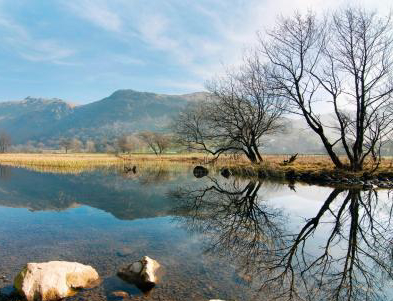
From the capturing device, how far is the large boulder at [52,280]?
6.93 meters

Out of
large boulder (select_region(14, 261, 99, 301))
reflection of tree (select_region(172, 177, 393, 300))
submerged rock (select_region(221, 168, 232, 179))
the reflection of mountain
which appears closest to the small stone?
large boulder (select_region(14, 261, 99, 301))

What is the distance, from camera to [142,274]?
8.00m

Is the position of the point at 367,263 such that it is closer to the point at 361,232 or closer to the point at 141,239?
the point at 361,232

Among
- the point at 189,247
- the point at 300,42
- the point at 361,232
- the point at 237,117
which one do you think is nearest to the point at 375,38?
the point at 300,42

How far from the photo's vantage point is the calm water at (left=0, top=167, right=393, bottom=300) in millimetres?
7855

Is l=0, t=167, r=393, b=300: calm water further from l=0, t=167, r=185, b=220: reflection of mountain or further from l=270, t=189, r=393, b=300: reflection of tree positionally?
l=0, t=167, r=185, b=220: reflection of mountain

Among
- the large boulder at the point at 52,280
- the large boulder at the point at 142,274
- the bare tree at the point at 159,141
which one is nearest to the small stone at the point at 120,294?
the large boulder at the point at 142,274

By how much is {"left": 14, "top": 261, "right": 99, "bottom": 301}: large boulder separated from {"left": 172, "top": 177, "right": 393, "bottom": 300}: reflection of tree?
4390mm

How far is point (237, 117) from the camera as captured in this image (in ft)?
135

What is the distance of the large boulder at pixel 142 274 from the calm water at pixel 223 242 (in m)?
0.19

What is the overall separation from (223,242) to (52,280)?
6271mm

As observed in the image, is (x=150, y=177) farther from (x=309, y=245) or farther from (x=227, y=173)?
(x=309, y=245)

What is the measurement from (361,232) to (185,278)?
27.5 ft

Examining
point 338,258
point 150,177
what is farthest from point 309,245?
point 150,177
